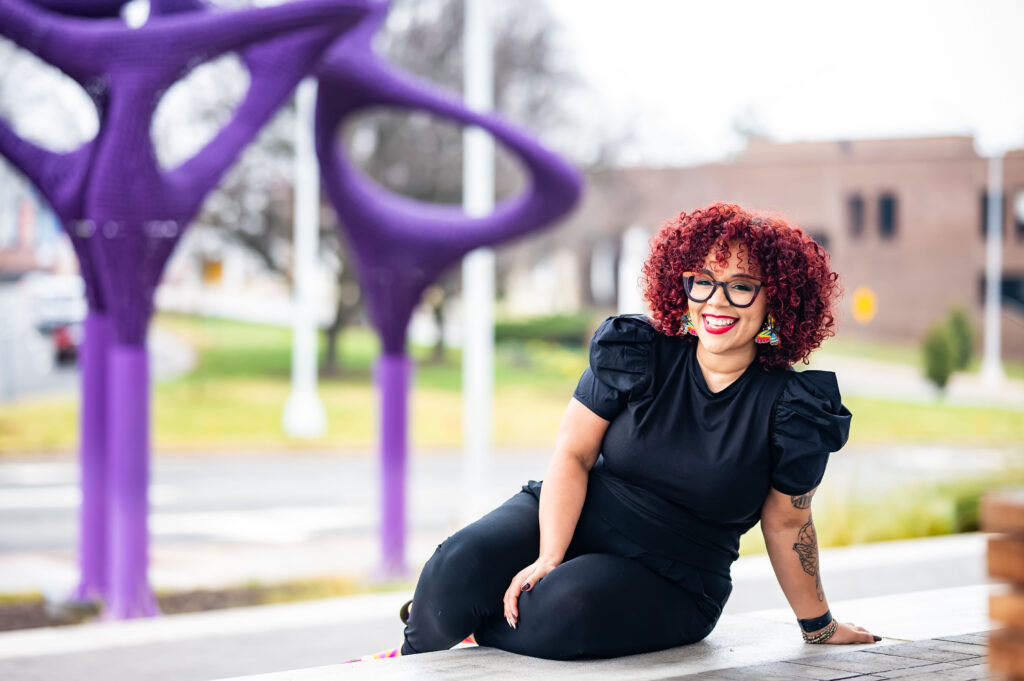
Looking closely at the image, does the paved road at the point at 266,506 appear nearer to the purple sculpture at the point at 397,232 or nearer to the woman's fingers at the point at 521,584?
the purple sculpture at the point at 397,232

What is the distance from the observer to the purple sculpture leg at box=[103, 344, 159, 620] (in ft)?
19.4

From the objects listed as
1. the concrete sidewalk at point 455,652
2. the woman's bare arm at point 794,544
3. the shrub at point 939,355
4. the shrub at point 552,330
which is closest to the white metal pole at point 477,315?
the concrete sidewalk at point 455,652

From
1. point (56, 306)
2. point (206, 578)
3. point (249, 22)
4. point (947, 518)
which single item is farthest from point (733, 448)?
point (56, 306)

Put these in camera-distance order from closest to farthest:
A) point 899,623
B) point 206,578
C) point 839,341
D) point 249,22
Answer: point 899,623, point 249,22, point 206,578, point 839,341

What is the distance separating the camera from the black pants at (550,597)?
2.86 metres

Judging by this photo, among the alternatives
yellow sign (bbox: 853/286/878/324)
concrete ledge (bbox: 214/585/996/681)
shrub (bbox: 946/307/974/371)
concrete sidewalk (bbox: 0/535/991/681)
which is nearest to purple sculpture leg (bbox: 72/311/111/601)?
concrete sidewalk (bbox: 0/535/991/681)

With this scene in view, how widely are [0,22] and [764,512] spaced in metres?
4.59

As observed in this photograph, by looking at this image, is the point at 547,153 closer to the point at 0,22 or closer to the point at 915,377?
the point at 0,22

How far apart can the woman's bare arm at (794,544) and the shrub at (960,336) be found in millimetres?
22526

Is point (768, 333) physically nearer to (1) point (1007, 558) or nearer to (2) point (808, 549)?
(2) point (808, 549)

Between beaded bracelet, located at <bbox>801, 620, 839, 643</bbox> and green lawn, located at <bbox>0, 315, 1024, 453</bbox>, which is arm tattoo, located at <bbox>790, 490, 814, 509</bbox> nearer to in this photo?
beaded bracelet, located at <bbox>801, 620, 839, 643</bbox>

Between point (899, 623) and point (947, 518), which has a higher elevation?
point (899, 623)

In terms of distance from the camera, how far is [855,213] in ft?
94.9

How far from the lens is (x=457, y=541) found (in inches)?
115
